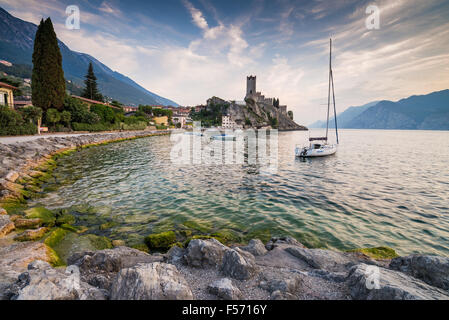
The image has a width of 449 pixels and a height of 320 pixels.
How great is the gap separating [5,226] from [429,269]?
13.6 metres

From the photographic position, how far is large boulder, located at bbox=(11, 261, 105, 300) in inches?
123

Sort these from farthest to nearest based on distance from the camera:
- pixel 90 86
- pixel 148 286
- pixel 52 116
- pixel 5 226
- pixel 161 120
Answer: pixel 161 120
pixel 90 86
pixel 52 116
pixel 5 226
pixel 148 286

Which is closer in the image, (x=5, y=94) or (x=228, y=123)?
(x=5, y=94)

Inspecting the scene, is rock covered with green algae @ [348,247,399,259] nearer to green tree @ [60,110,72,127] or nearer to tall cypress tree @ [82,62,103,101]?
green tree @ [60,110,72,127]

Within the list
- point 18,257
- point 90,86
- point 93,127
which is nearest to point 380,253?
point 18,257

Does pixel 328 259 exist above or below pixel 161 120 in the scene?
below

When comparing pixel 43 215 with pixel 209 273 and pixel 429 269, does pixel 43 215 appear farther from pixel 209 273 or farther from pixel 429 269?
pixel 429 269

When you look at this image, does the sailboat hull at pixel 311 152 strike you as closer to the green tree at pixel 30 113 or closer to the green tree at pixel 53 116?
the green tree at pixel 30 113

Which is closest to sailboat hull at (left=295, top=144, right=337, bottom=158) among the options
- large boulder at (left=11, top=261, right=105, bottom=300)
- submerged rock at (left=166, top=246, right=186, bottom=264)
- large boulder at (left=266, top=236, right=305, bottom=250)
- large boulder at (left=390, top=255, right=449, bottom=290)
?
large boulder at (left=266, top=236, right=305, bottom=250)

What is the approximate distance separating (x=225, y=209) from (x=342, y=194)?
932 cm

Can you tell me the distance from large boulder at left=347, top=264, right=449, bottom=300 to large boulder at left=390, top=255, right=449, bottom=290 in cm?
39

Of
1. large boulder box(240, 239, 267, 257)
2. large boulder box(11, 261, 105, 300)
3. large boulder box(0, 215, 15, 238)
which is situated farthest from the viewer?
large boulder box(0, 215, 15, 238)

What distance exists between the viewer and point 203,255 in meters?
5.14
